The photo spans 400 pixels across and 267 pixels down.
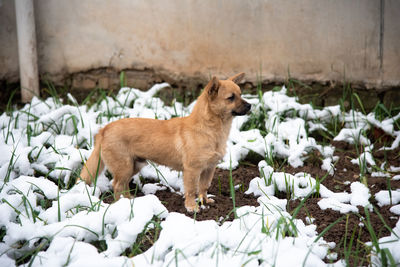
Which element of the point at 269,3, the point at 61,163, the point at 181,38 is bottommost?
the point at 61,163

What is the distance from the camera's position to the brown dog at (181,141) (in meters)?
3.52

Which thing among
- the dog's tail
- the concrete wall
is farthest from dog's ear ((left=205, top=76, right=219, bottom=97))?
the concrete wall

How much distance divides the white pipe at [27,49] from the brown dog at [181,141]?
2466 mm

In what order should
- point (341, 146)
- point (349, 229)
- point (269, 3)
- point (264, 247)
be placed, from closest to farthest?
1. point (264, 247)
2. point (349, 229)
3. point (341, 146)
4. point (269, 3)

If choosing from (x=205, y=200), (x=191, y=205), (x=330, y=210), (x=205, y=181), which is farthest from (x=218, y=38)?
(x=330, y=210)

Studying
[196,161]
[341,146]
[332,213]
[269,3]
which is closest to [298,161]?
[341,146]

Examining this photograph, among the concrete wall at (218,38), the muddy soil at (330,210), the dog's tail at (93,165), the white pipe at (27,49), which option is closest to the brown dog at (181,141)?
the dog's tail at (93,165)

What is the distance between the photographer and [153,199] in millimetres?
3033

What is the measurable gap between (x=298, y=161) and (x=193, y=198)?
1334mm

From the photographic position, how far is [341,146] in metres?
4.66

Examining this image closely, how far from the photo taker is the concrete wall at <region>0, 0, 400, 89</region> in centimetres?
519

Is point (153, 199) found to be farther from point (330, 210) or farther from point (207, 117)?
point (330, 210)

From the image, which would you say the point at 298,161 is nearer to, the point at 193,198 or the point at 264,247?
the point at 193,198

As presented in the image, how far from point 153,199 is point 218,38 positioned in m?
3.11
